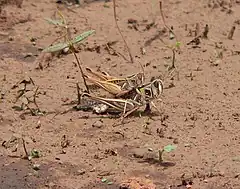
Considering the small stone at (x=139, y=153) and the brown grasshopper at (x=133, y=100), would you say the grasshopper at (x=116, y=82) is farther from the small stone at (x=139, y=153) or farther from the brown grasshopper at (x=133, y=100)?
the small stone at (x=139, y=153)

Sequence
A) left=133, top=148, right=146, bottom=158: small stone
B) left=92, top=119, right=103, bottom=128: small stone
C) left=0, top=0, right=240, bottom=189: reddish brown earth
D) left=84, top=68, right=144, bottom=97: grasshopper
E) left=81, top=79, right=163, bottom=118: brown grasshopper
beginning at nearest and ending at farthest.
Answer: left=0, top=0, right=240, bottom=189: reddish brown earth < left=133, top=148, right=146, bottom=158: small stone < left=92, top=119, right=103, bottom=128: small stone < left=81, top=79, right=163, bottom=118: brown grasshopper < left=84, top=68, right=144, bottom=97: grasshopper

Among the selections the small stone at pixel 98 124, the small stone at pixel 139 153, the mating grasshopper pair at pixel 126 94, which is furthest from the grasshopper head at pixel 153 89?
the small stone at pixel 139 153

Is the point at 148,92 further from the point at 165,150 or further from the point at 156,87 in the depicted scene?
the point at 165,150

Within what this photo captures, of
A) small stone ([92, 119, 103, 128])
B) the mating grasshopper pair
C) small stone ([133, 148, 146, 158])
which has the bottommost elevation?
small stone ([133, 148, 146, 158])

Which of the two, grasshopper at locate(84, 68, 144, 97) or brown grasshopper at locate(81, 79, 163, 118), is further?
grasshopper at locate(84, 68, 144, 97)

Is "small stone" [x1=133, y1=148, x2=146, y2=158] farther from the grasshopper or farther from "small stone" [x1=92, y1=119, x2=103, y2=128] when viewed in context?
the grasshopper

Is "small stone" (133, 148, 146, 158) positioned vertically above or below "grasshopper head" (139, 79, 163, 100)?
below

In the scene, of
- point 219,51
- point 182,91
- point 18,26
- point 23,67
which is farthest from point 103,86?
point 18,26

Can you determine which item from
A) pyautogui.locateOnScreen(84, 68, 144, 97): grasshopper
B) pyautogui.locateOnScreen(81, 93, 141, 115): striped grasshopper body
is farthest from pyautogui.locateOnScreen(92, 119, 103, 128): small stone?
pyautogui.locateOnScreen(84, 68, 144, 97): grasshopper
